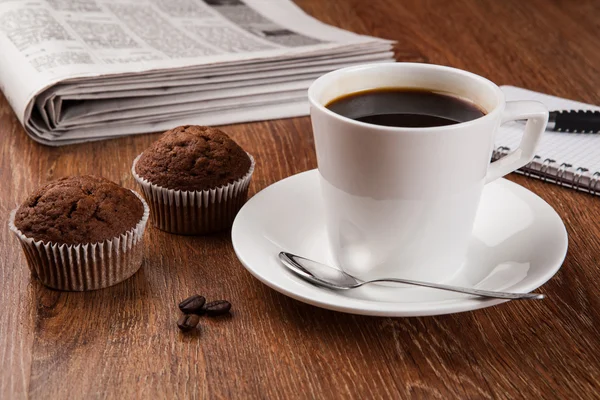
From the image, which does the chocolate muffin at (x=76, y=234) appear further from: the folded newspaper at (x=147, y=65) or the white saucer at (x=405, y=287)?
the folded newspaper at (x=147, y=65)

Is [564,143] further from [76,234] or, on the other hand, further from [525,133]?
[76,234]

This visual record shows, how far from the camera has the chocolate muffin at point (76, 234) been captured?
0.86 meters

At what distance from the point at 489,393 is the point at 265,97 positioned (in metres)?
0.82

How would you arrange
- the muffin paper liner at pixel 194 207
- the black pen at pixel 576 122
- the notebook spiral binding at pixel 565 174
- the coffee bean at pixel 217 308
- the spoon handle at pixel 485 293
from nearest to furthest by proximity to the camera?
the spoon handle at pixel 485 293 → the coffee bean at pixel 217 308 → the muffin paper liner at pixel 194 207 → the notebook spiral binding at pixel 565 174 → the black pen at pixel 576 122

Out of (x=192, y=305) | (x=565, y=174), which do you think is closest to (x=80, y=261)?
(x=192, y=305)

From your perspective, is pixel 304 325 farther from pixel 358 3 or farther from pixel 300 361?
pixel 358 3

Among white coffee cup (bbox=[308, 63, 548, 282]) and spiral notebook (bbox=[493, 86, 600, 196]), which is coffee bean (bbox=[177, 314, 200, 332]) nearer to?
white coffee cup (bbox=[308, 63, 548, 282])

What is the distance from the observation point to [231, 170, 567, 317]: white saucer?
746 millimetres

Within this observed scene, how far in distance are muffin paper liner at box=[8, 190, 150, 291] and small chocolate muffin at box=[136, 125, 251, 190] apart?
0.11m

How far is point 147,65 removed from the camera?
1310mm

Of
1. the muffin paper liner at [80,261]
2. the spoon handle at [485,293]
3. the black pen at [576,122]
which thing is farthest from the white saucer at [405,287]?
the black pen at [576,122]

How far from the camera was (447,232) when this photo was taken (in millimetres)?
844

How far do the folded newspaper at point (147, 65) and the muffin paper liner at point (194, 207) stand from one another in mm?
321

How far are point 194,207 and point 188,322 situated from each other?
0.71 ft
